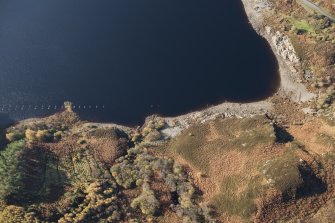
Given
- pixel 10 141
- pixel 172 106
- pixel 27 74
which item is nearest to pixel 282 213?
pixel 172 106

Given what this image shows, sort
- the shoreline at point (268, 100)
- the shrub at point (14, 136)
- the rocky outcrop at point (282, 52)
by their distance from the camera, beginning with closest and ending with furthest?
the shrub at point (14, 136), the shoreline at point (268, 100), the rocky outcrop at point (282, 52)

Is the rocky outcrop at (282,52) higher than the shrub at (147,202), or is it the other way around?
the rocky outcrop at (282,52)

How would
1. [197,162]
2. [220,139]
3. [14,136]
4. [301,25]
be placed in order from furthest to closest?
[301,25], [220,139], [14,136], [197,162]

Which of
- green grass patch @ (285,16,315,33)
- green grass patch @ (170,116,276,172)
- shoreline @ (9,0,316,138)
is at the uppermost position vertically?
green grass patch @ (285,16,315,33)

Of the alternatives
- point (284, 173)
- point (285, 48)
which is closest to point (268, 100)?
point (285, 48)

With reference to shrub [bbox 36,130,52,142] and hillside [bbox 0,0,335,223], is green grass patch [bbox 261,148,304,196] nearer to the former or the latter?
hillside [bbox 0,0,335,223]

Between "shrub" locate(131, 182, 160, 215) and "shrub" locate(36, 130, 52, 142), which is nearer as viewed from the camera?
"shrub" locate(131, 182, 160, 215)

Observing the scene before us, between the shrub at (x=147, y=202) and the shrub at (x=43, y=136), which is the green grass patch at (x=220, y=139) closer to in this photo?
the shrub at (x=147, y=202)

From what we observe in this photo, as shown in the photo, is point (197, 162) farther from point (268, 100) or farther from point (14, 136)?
point (14, 136)

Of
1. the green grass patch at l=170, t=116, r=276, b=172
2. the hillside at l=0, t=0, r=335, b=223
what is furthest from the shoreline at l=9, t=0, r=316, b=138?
the green grass patch at l=170, t=116, r=276, b=172

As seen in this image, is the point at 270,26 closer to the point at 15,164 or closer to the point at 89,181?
the point at 89,181

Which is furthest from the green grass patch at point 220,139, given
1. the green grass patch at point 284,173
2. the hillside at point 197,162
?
the green grass patch at point 284,173
